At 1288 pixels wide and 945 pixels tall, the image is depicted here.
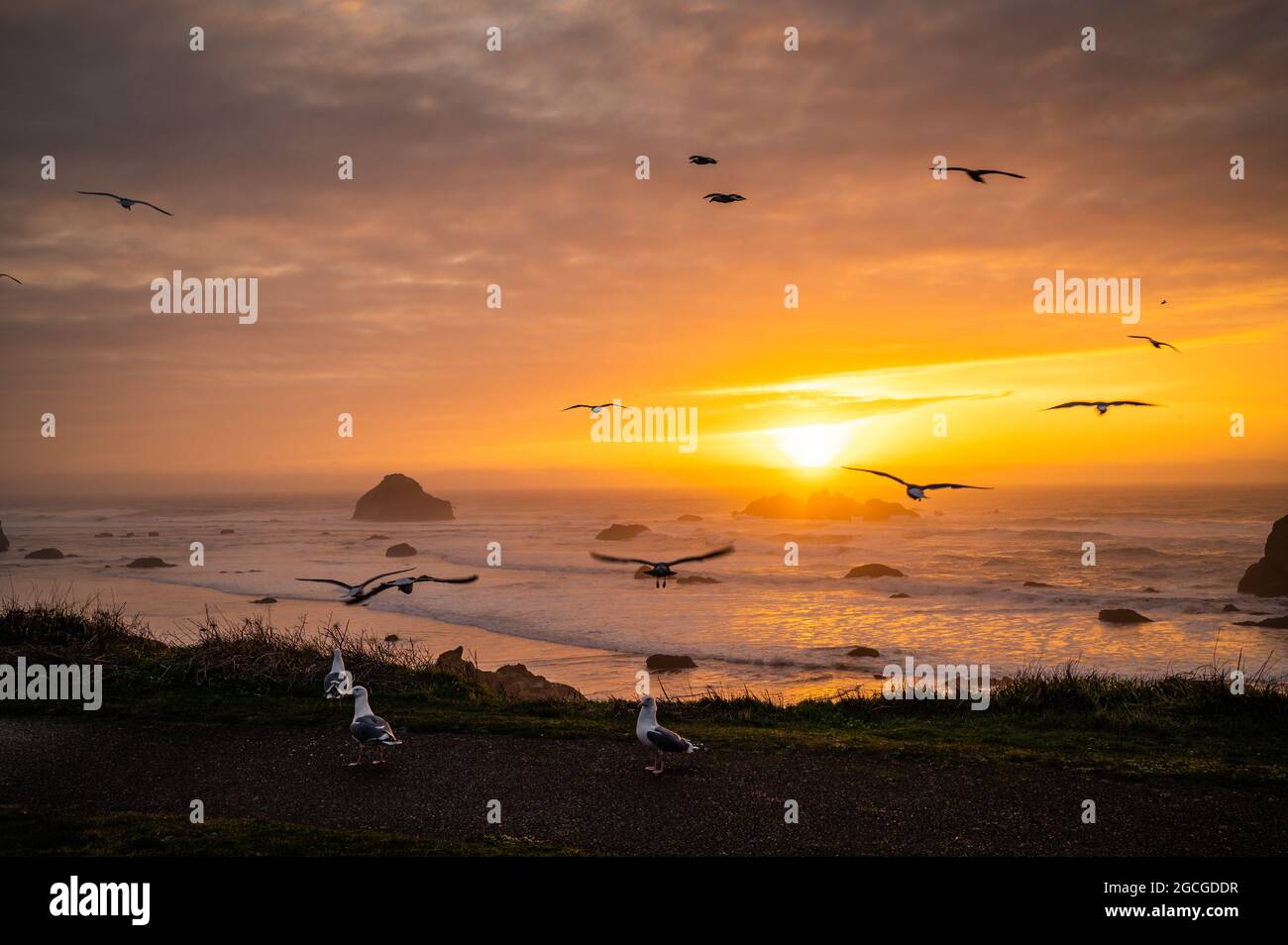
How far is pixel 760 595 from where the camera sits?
42969mm

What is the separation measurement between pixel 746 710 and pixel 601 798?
4.89m

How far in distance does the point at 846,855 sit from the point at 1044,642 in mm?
26415

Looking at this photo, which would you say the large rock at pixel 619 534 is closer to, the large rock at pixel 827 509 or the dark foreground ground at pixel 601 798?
the large rock at pixel 827 509

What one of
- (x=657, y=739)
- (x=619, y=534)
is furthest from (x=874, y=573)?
(x=657, y=739)

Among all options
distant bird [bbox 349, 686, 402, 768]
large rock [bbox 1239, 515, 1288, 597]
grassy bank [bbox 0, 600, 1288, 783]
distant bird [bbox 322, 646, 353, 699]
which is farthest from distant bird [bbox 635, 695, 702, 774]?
large rock [bbox 1239, 515, 1288, 597]

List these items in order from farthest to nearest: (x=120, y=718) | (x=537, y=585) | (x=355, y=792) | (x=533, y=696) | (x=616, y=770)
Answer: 1. (x=537, y=585)
2. (x=533, y=696)
3. (x=120, y=718)
4. (x=616, y=770)
5. (x=355, y=792)

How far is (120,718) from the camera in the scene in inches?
495

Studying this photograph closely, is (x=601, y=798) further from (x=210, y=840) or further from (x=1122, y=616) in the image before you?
(x=1122, y=616)

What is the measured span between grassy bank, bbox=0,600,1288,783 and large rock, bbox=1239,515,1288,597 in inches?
1344

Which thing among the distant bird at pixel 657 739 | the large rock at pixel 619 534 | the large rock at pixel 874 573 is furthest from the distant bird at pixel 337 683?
the large rock at pixel 619 534

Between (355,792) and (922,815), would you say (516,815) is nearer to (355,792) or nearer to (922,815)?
(355,792)

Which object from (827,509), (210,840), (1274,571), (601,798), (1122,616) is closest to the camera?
(210,840)

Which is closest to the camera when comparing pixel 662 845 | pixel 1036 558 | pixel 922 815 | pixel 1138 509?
pixel 662 845
